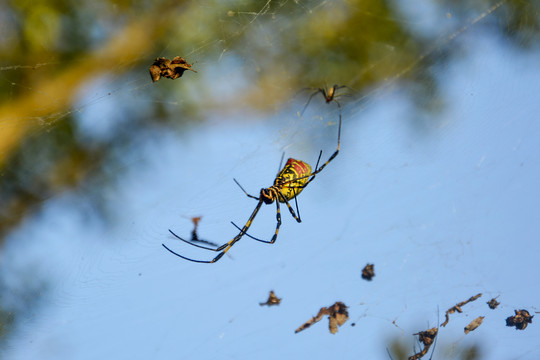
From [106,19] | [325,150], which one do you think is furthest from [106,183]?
[325,150]

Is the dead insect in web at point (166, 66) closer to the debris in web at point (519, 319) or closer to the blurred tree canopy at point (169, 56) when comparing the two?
the blurred tree canopy at point (169, 56)

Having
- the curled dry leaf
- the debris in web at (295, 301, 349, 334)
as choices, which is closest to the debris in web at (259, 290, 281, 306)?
the debris in web at (295, 301, 349, 334)

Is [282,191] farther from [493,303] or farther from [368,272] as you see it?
[493,303]

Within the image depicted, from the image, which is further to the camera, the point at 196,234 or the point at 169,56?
the point at 196,234

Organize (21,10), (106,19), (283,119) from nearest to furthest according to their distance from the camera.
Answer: (21,10) → (106,19) → (283,119)

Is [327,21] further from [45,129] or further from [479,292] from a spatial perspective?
[479,292]

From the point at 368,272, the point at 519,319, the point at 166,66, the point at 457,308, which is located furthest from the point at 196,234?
the point at 519,319

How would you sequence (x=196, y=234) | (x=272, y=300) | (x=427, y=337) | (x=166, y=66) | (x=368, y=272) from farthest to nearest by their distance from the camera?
1. (x=427, y=337)
2. (x=368, y=272)
3. (x=272, y=300)
4. (x=196, y=234)
5. (x=166, y=66)

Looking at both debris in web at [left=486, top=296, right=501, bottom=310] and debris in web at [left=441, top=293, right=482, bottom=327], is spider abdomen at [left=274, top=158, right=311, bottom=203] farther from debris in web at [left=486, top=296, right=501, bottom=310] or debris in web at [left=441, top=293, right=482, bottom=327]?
debris in web at [left=486, top=296, right=501, bottom=310]

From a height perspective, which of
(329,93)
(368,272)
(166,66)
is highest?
(166,66)
